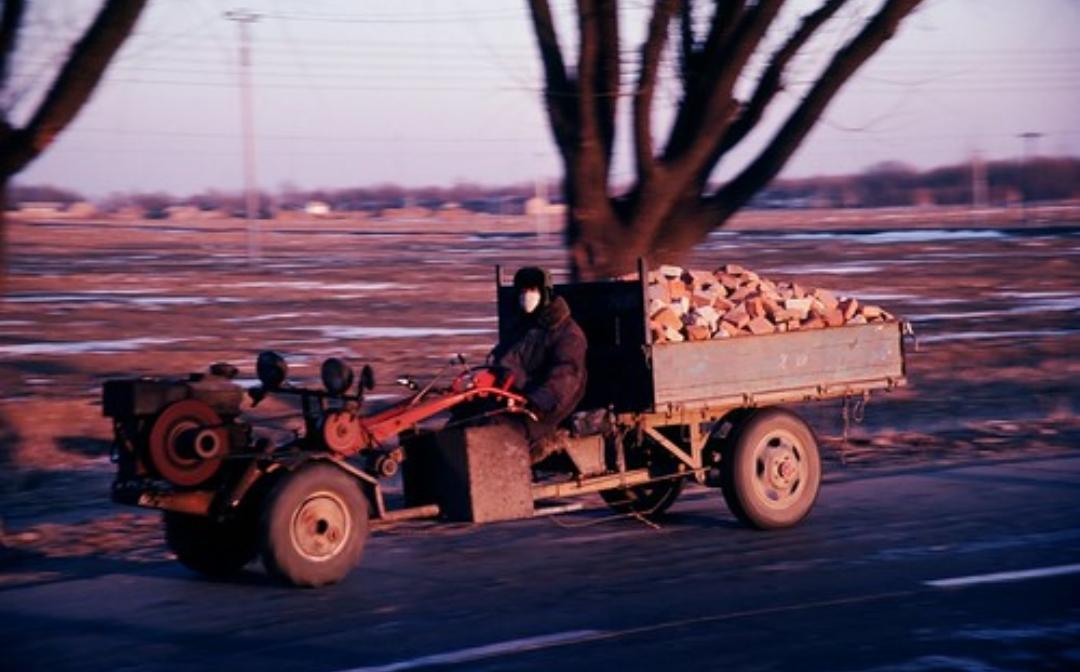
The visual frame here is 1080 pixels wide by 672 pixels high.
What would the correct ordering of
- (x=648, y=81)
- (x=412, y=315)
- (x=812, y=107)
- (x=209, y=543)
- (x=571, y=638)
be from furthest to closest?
(x=412, y=315), (x=812, y=107), (x=648, y=81), (x=209, y=543), (x=571, y=638)

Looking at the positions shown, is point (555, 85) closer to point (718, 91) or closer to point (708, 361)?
point (718, 91)

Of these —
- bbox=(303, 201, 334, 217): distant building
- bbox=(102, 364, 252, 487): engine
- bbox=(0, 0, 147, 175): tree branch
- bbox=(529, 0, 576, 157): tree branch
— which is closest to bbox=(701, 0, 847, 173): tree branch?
bbox=(529, 0, 576, 157): tree branch

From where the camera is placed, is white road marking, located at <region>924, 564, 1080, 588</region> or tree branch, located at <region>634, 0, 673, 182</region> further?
tree branch, located at <region>634, 0, 673, 182</region>

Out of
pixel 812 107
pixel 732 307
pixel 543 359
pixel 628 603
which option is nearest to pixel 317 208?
pixel 812 107

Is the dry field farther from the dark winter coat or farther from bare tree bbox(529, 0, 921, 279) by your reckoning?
the dark winter coat

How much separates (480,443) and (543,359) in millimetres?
891

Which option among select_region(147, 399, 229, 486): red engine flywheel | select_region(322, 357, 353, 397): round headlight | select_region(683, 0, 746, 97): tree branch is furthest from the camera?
select_region(683, 0, 746, 97): tree branch

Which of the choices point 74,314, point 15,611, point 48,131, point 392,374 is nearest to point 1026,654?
point 15,611

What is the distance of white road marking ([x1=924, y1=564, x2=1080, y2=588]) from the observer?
32.6 ft

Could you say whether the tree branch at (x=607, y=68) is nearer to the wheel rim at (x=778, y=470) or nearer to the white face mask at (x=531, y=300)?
the wheel rim at (x=778, y=470)

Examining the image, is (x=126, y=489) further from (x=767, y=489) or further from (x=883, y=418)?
(x=883, y=418)

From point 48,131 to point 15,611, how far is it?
3729mm

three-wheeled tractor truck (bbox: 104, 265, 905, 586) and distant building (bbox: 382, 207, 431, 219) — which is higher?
distant building (bbox: 382, 207, 431, 219)

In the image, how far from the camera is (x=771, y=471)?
12.1 metres
